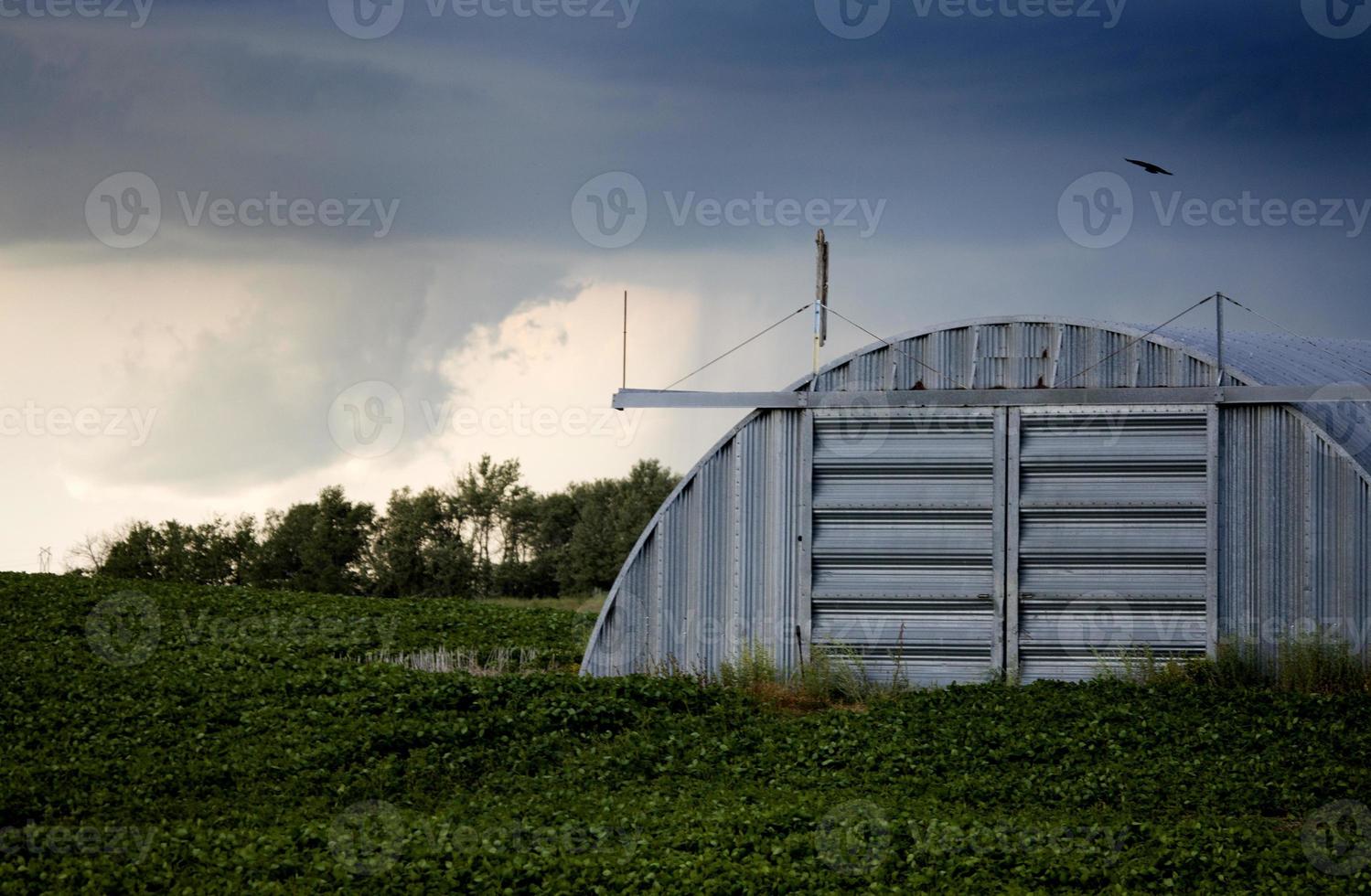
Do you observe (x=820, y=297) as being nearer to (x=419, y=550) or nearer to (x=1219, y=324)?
(x=1219, y=324)

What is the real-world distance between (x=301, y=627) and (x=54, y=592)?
449 centimetres

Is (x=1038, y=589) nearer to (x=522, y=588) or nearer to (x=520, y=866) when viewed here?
(x=520, y=866)

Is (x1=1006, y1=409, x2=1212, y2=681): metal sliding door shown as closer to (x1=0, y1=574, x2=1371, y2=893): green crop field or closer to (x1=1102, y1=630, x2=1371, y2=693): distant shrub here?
(x1=1102, y1=630, x2=1371, y2=693): distant shrub

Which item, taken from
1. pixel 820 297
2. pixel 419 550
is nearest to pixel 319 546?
pixel 419 550

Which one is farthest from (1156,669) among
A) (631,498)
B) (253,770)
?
(631,498)

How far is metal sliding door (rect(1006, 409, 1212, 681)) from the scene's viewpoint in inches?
637

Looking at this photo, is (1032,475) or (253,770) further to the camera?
(1032,475)

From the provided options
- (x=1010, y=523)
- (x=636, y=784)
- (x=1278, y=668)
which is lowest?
(x=636, y=784)

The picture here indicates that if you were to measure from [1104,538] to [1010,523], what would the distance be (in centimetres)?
114

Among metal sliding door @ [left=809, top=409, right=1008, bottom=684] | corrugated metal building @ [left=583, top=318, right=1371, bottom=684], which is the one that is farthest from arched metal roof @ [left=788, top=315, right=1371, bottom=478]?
metal sliding door @ [left=809, top=409, right=1008, bottom=684]

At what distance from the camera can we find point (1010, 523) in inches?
647

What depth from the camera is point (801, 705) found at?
1608 cm

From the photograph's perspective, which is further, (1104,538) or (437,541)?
(437,541)

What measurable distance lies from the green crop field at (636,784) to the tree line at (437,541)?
27.4 meters
